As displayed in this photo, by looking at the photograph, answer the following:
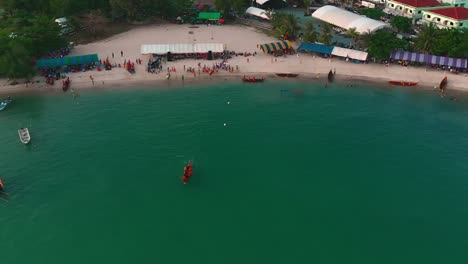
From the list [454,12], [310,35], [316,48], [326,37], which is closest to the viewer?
[316,48]

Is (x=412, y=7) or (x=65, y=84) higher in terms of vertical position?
(x=412, y=7)

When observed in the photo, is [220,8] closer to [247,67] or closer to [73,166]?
[247,67]

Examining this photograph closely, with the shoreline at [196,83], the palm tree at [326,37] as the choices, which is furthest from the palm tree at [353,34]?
the shoreline at [196,83]

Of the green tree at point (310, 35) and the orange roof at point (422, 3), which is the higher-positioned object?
the orange roof at point (422, 3)

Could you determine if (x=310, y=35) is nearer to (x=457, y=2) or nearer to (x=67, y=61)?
(x=457, y=2)

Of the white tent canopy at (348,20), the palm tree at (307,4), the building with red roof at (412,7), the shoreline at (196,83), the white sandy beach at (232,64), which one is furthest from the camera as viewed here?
the palm tree at (307,4)

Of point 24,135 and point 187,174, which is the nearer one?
point 187,174

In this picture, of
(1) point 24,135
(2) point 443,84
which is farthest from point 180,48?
(2) point 443,84

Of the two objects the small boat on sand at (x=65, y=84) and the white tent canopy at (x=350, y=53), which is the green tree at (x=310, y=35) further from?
the small boat on sand at (x=65, y=84)
